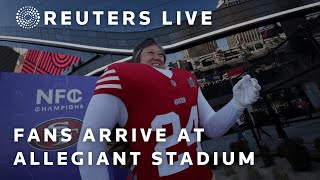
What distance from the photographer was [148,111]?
125cm

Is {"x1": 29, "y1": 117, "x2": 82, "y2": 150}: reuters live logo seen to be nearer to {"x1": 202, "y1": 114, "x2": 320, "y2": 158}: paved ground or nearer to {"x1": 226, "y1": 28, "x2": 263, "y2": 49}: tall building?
{"x1": 202, "y1": 114, "x2": 320, "y2": 158}: paved ground

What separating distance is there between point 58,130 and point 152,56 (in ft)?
4.09

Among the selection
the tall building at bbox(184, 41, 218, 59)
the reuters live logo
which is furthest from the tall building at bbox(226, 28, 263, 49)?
the reuters live logo

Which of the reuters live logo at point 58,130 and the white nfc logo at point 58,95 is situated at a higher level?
the white nfc logo at point 58,95

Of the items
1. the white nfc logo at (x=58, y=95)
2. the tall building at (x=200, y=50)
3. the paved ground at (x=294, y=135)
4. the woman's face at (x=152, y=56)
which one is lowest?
the paved ground at (x=294, y=135)

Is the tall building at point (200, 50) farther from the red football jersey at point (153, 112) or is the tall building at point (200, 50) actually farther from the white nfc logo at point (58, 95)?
the red football jersey at point (153, 112)

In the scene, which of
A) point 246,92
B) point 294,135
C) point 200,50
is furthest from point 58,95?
point 200,50

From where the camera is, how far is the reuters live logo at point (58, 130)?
83.9 inches

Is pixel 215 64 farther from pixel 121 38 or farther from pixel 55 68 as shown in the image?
pixel 55 68

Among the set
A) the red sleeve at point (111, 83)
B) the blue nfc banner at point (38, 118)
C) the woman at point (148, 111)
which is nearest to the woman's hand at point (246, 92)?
the woman at point (148, 111)

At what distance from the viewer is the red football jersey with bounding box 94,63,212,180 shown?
1226mm

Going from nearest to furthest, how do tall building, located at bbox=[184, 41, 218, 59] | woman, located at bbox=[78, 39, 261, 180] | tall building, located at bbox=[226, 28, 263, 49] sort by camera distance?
woman, located at bbox=[78, 39, 261, 180] < tall building, located at bbox=[226, 28, 263, 49] < tall building, located at bbox=[184, 41, 218, 59]

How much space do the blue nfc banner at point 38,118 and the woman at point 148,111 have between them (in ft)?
3.94

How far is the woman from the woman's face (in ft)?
0.14
